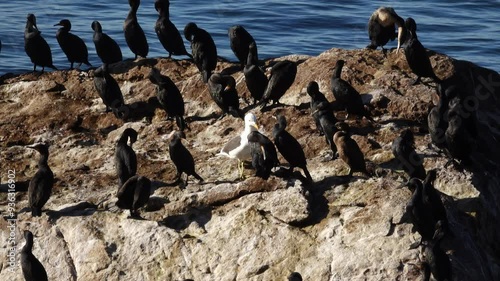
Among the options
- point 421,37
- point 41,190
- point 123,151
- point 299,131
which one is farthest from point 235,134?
point 421,37

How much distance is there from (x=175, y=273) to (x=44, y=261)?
144 cm

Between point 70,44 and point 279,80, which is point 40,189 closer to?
point 279,80

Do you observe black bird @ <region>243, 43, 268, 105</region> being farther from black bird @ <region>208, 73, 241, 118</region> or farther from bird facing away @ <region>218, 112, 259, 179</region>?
bird facing away @ <region>218, 112, 259, 179</region>

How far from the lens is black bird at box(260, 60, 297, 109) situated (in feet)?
48.4

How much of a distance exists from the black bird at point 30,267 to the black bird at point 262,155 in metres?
2.43

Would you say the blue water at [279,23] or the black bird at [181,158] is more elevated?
the black bird at [181,158]

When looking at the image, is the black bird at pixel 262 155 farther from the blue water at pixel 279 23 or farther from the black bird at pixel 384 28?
the blue water at pixel 279 23

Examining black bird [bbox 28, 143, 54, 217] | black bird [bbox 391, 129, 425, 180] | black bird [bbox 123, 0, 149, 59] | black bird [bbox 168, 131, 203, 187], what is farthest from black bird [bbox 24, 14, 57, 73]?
black bird [bbox 391, 129, 425, 180]

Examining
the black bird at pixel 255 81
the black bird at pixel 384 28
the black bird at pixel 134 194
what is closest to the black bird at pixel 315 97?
the black bird at pixel 255 81

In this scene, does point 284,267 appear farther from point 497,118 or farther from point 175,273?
point 497,118

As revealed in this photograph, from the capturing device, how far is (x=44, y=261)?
12688 mm

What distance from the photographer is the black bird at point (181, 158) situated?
13117mm

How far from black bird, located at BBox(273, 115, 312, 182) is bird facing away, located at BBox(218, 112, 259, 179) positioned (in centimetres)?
32

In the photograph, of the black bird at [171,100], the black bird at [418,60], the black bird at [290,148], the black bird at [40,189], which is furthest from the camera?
the black bird at [418,60]
